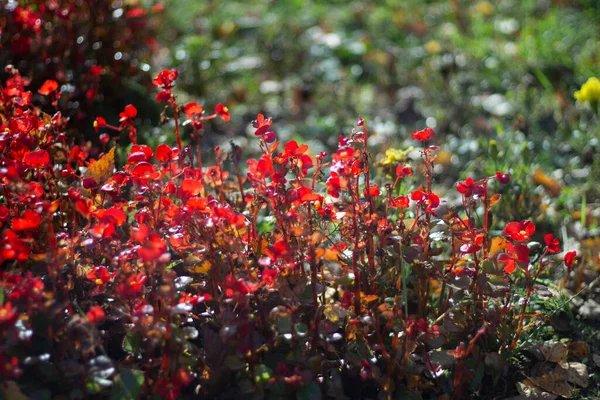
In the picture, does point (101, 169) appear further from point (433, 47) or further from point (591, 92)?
point (433, 47)

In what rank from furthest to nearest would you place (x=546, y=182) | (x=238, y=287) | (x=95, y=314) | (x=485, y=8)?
(x=485, y=8) → (x=546, y=182) → (x=238, y=287) → (x=95, y=314)

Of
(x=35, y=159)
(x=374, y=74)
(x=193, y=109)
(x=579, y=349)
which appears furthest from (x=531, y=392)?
(x=374, y=74)

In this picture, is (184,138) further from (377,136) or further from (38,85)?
(377,136)

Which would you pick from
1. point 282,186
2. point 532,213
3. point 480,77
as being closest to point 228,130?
point 480,77

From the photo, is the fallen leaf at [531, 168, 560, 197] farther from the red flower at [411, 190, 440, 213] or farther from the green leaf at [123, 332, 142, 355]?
the green leaf at [123, 332, 142, 355]

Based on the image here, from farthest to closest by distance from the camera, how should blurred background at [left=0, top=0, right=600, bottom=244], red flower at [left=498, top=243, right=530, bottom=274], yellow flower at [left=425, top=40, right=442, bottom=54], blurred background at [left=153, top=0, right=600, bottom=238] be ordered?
yellow flower at [left=425, top=40, right=442, bottom=54]
blurred background at [left=153, top=0, right=600, bottom=238]
blurred background at [left=0, top=0, right=600, bottom=244]
red flower at [left=498, top=243, right=530, bottom=274]

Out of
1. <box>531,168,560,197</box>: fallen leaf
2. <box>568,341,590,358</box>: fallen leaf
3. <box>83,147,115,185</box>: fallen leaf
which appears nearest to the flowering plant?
<box>83,147,115,185</box>: fallen leaf

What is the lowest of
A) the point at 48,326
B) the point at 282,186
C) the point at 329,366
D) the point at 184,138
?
the point at 184,138

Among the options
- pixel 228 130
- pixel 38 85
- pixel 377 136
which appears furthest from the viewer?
pixel 228 130

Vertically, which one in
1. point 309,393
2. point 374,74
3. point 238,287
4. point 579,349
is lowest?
point 374,74

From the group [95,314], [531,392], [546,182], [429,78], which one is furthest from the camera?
[429,78]

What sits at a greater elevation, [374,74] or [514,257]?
[514,257]

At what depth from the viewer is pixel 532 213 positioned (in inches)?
103

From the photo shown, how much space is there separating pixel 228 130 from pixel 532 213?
1877mm
